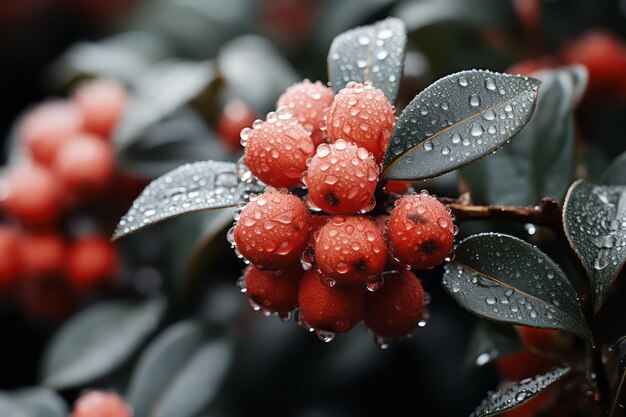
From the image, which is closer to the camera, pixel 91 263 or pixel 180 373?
pixel 180 373

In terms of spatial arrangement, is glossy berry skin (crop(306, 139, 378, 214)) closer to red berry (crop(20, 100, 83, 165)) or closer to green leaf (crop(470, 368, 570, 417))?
green leaf (crop(470, 368, 570, 417))

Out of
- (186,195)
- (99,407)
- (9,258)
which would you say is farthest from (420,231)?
(9,258)

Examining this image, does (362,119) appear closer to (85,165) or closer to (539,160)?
(539,160)

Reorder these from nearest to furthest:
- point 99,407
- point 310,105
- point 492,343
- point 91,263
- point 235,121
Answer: point 310,105 < point 492,343 < point 99,407 < point 235,121 < point 91,263

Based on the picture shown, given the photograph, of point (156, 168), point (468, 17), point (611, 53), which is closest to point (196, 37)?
point (156, 168)

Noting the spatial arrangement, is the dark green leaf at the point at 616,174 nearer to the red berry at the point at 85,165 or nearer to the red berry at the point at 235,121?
the red berry at the point at 235,121

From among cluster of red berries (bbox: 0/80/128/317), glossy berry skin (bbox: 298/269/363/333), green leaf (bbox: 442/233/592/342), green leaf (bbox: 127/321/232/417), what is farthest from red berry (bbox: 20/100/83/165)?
green leaf (bbox: 442/233/592/342)

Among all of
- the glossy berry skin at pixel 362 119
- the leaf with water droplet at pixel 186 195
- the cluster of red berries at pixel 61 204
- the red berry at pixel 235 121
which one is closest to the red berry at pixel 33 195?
the cluster of red berries at pixel 61 204

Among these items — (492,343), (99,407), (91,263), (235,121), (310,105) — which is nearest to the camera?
(310,105)
